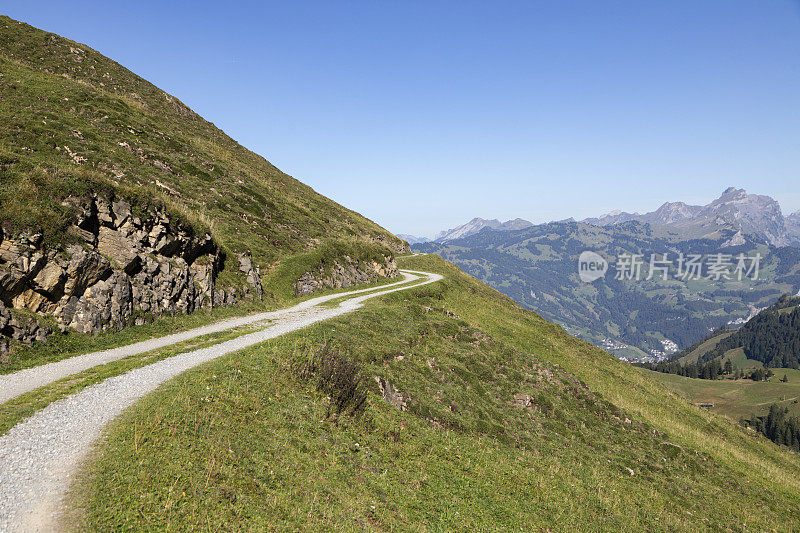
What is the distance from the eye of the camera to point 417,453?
635 inches

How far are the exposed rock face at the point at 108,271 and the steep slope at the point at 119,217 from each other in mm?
69

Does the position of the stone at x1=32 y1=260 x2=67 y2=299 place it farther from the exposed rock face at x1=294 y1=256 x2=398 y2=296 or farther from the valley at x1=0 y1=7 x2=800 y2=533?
the exposed rock face at x1=294 y1=256 x2=398 y2=296

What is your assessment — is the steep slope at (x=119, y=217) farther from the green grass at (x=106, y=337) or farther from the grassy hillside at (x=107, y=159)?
the green grass at (x=106, y=337)

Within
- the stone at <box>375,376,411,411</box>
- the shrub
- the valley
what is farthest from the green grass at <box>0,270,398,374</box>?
the stone at <box>375,376,411,411</box>

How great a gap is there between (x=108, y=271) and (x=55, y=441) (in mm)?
14090

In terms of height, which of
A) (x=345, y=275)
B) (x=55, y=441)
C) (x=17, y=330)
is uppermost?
(x=345, y=275)

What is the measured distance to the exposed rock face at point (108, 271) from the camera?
57.3 ft

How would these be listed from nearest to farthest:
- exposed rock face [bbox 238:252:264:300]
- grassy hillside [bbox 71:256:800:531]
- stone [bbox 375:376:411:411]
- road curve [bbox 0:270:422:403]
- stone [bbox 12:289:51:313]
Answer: grassy hillside [bbox 71:256:800:531]
road curve [bbox 0:270:422:403]
stone [bbox 12:289:51:313]
stone [bbox 375:376:411:411]
exposed rock face [bbox 238:252:264:300]

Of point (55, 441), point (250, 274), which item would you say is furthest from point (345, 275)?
point (55, 441)

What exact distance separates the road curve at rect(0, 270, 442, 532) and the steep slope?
6.85 meters

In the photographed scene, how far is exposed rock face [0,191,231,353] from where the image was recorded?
17469mm

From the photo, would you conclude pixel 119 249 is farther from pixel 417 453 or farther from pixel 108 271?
pixel 417 453

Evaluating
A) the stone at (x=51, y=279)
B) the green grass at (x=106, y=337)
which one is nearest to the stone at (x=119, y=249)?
the stone at (x=51, y=279)

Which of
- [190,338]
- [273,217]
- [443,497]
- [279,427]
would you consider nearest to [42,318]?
[190,338]
